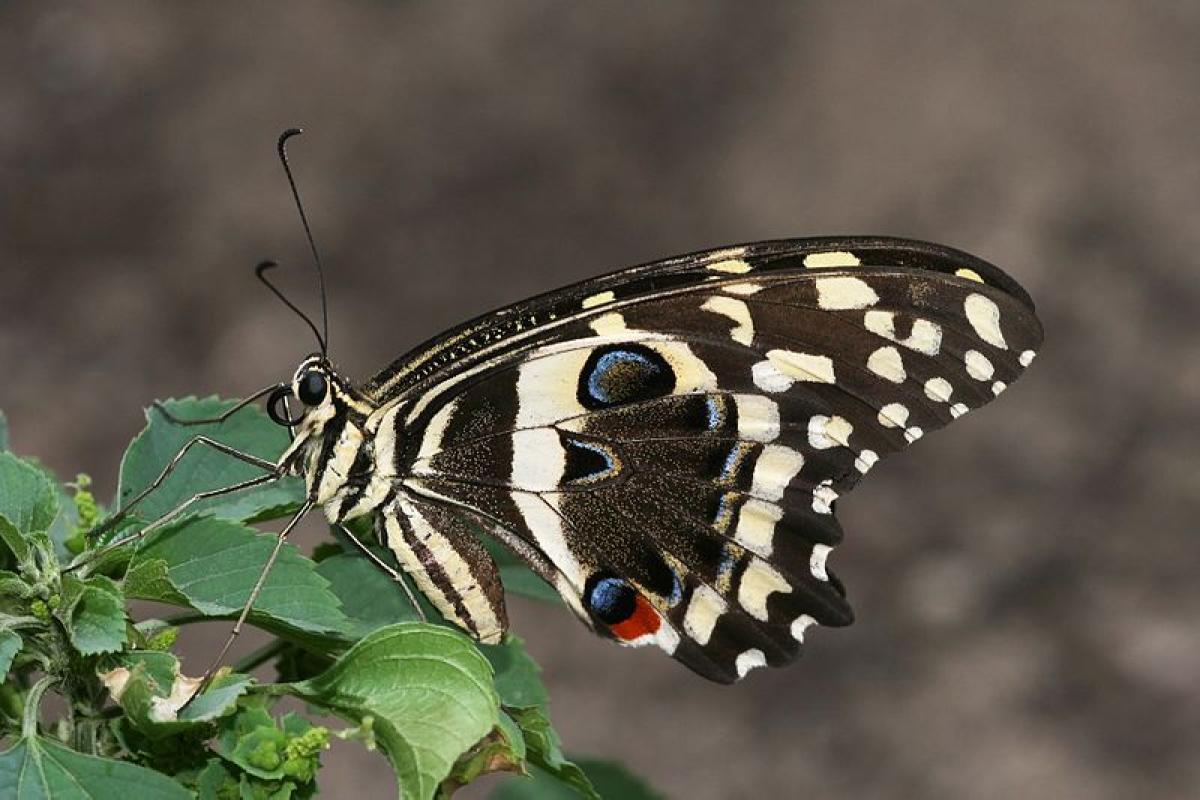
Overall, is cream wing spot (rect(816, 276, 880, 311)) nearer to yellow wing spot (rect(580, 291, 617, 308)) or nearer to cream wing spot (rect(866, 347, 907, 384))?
cream wing spot (rect(866, 347, 907, 384))

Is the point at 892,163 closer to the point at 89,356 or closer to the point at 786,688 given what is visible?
the point at 786,688

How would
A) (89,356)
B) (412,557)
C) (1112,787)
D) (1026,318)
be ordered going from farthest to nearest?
(89,356) < (1112,787) < (1026,318) < (412,557)

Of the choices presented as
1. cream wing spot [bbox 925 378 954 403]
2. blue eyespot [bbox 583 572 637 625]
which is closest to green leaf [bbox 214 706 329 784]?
blue eyespot [bbox 583 572 637 625]

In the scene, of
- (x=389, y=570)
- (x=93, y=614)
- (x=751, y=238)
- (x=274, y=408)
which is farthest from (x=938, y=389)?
(x=751, y=238)

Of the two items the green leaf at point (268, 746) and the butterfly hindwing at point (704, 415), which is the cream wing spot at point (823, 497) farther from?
the green leaf at point (268, 746)

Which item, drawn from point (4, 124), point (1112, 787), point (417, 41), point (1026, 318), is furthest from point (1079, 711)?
point (4, 124)
